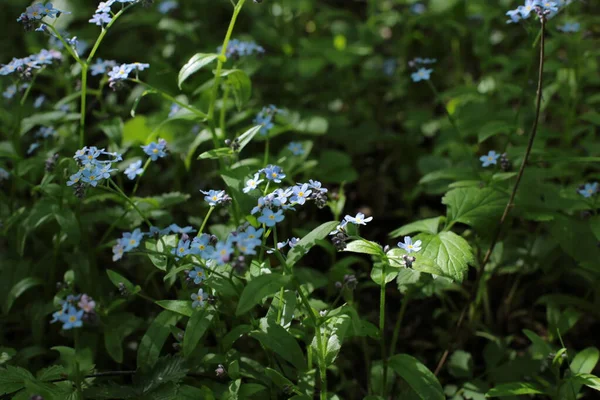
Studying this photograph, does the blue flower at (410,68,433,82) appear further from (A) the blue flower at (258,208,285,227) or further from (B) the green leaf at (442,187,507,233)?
(A) the blue flower at (258,208,285,227)

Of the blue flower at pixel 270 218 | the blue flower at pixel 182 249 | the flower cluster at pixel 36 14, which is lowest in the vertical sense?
the blue flower at pixel 182 249

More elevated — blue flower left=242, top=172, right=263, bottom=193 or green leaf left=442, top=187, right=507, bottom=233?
blue flower left=242, top=172, right=263, bottom=193

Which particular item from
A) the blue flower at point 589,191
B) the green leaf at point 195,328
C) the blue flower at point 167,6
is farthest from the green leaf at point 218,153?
the blue flower at point 167,6

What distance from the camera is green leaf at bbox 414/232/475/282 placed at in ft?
8.36

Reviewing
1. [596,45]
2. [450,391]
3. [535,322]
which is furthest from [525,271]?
[596,45]

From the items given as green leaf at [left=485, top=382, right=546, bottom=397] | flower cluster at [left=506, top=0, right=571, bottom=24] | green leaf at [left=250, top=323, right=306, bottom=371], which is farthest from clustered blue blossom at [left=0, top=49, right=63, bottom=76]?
green leaf at [left=485, top=382, right=546, bottom=397]

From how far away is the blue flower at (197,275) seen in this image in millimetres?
2375

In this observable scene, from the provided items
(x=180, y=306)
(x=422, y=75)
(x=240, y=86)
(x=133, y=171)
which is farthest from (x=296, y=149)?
(x=180, y=306)

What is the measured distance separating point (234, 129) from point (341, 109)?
3.76 feet

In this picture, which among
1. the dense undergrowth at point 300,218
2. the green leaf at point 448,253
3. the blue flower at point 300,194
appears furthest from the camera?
the green leaf at point 448,253

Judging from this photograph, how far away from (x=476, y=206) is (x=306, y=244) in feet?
3.66

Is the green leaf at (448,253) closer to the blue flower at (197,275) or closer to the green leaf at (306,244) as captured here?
the green leaf at (306,244)

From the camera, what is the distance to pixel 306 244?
2.28 m

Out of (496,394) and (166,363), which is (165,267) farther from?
(496,394)
